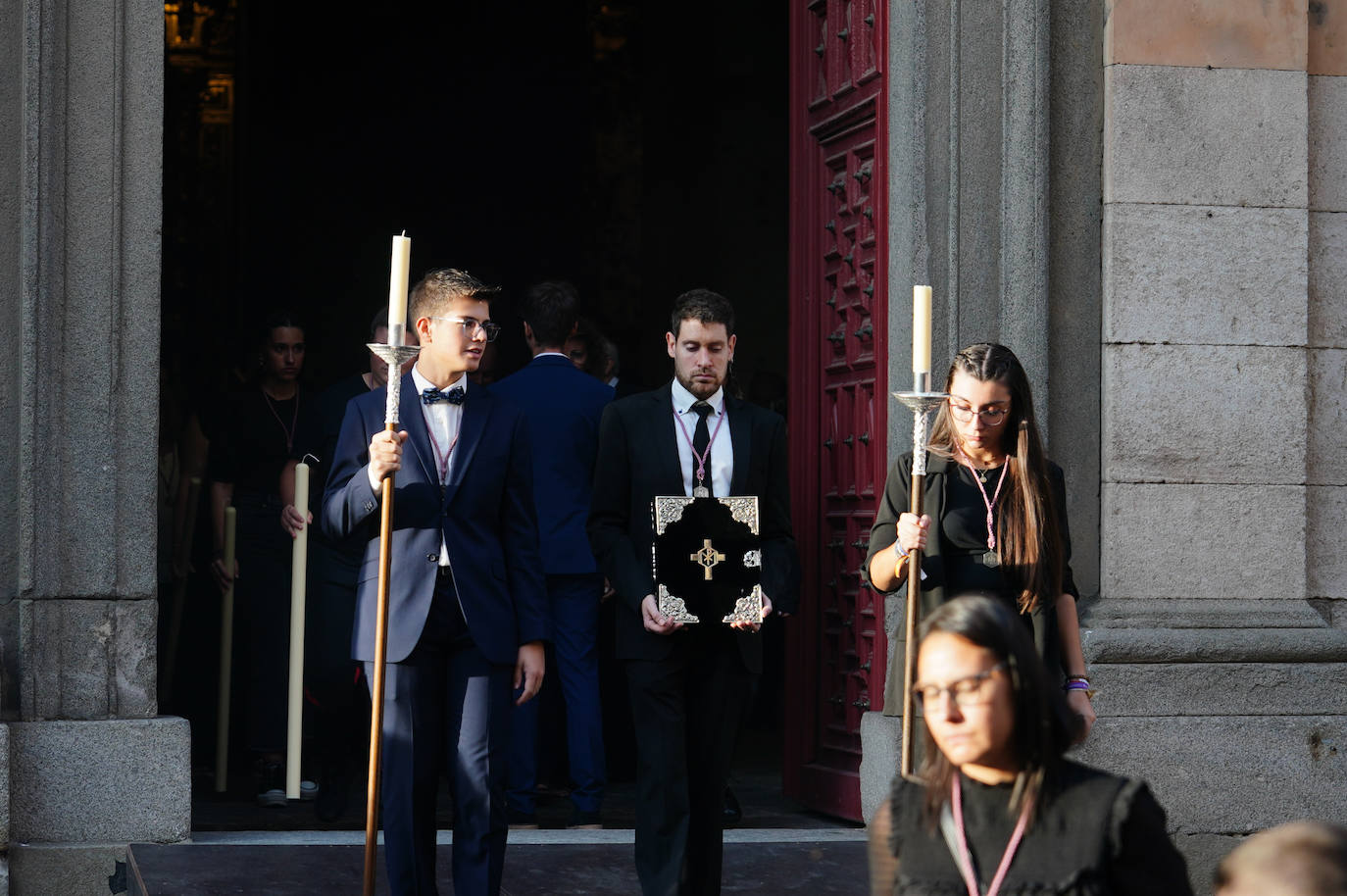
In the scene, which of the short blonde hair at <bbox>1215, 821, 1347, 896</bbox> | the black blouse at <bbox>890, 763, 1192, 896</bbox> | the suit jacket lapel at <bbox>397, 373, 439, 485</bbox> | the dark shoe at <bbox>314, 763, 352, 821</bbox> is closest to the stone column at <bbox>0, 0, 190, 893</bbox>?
the dark shoe at <bbox>314, 763, 352, 821</bbox>

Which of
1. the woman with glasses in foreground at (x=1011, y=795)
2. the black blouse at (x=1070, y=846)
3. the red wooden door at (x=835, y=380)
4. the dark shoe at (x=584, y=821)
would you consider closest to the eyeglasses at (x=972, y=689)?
the woman with glasses in foreground at (x=1011, y=795)

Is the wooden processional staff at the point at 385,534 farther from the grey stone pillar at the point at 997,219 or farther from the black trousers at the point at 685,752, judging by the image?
the grey stone pillar at the point at 997,219

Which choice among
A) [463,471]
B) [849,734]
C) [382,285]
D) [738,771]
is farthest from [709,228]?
[463,471]

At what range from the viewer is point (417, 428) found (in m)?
5.30

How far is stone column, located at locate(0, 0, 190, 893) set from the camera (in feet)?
20.7

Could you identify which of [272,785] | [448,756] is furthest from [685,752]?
[272,785]

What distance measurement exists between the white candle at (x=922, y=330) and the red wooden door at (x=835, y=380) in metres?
2.44

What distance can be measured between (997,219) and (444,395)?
8.82 feet

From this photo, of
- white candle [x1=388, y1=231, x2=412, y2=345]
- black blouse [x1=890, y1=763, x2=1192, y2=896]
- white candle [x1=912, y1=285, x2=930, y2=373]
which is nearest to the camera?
black blouse [x1=890, y1=763, x2=1192, y2=896]

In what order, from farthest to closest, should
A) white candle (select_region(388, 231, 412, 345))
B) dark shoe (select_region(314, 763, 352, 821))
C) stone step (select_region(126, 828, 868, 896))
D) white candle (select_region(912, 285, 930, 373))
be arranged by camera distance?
dark shoe (select_region(314, 763, 352, 821)) → stone step (select_region(126, 828, 868, 896)) → white candle (select_region(912, 285, 930, 373)) → white candle (select_region(388, 231, 412, 345))

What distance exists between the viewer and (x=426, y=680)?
5242 mm

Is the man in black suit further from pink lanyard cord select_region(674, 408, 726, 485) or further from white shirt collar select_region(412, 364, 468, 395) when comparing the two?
white shirt collar select_region(412, 364, 468, 395)

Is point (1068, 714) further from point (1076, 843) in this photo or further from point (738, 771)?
point (738, 771)

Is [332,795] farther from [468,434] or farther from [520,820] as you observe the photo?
[468,434]
